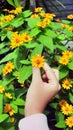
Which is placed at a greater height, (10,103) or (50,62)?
(50,62)

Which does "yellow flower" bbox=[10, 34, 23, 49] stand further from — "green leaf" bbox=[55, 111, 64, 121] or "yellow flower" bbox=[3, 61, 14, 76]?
"green leaf" bbox=[55, 111, 64, 121]

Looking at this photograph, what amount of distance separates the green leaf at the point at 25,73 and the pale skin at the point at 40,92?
0.40 meters

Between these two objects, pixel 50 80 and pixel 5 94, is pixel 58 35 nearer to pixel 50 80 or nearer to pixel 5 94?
pixel 5 94

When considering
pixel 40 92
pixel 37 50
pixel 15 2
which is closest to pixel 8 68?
pixel 37 50

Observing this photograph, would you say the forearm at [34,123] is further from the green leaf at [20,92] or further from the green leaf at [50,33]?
the green leaf at [50,33]

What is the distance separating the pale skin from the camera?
43.3 inches

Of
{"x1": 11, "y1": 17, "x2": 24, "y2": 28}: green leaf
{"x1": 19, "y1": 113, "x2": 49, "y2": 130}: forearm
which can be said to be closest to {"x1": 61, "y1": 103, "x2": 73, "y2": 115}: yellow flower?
{"x1": 11, "y1": 17, "x2": 24, "y2": 28}: green leaf

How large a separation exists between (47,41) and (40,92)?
1.99 ft

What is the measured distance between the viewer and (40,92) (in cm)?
113

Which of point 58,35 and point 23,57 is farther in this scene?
point 58,35

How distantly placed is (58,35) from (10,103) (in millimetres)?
431

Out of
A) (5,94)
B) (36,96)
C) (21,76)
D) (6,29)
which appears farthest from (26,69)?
(36,96)

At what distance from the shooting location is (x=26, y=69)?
5.33 ft

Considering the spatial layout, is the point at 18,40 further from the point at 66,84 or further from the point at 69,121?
the point at 69,121
